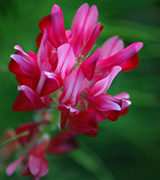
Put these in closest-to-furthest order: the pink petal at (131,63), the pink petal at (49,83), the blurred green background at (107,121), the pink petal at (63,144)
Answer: the pink petal at (49,83) → the pink petal at (131,63) → the pink petal at (63,144) → the blurred green background at (107,121)

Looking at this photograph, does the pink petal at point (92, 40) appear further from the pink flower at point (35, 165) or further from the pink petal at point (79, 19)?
the pink flower at point (35, 165)

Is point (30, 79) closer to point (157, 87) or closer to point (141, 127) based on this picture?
point (141, 127)

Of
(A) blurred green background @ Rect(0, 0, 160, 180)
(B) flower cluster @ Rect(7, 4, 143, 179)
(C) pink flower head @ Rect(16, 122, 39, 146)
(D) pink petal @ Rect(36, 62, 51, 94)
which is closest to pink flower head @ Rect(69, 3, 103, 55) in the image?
(B) flower cluster @ Rect(7, 4, 143, 179)

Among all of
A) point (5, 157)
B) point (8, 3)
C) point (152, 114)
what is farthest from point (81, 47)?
point (152, 114)

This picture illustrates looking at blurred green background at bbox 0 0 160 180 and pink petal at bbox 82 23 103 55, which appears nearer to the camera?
pink petal at bbox 82 23 103 55

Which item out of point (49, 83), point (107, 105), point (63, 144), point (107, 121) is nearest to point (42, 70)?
point (49, 83)

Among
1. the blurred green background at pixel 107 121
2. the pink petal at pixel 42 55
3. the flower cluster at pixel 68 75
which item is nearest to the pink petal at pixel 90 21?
the flower cluster at pixel 68 75

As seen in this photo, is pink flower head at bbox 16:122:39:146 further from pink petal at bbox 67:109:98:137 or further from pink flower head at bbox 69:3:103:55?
pink flower head at bbox 69:3:103:55
